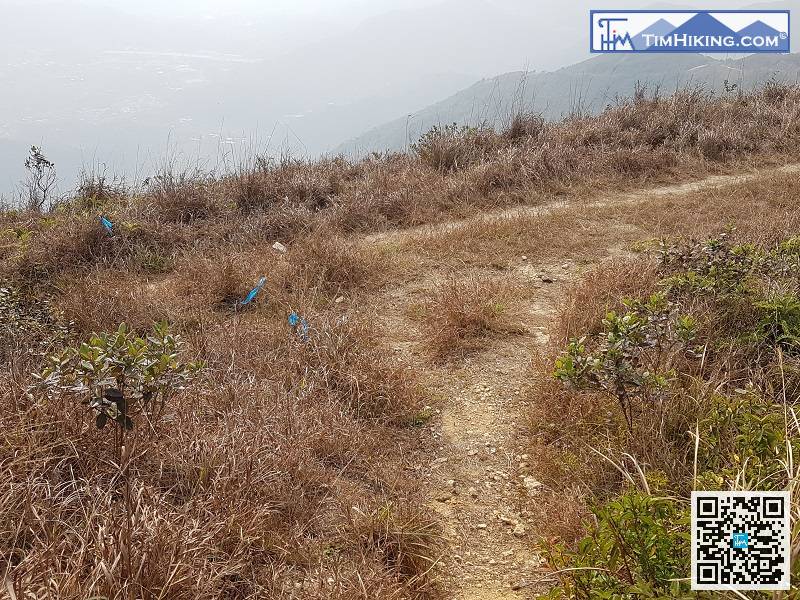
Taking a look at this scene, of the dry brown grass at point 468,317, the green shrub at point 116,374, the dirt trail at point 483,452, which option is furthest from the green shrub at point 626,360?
the green shrub at point 116,374

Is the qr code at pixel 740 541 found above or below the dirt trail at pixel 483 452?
above

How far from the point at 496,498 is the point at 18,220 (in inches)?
281

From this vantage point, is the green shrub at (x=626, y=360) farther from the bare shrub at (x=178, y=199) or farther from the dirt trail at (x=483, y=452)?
the bare shrub at (x=178, y=199)

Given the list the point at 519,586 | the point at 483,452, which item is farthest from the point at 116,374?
the point at 483,452

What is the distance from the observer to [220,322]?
13.7ft

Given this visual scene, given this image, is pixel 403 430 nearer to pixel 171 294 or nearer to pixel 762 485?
pixel 762 485

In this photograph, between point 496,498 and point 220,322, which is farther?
point 220,322

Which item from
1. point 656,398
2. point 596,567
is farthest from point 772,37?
point 596,567

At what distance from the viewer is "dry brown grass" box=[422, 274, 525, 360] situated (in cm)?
374

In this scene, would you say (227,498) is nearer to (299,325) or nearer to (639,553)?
(639,553)

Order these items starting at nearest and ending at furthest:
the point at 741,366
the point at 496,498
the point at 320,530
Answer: the point at 320,530
the point at 496,498
the point at 741,366

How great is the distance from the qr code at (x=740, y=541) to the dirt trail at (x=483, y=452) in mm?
792

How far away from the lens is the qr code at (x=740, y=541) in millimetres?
1231

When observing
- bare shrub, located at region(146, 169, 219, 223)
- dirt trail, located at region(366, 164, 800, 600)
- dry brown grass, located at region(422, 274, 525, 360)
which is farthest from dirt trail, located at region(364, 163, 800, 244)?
bare shrub, located at region(146, 169, 219, 223)
